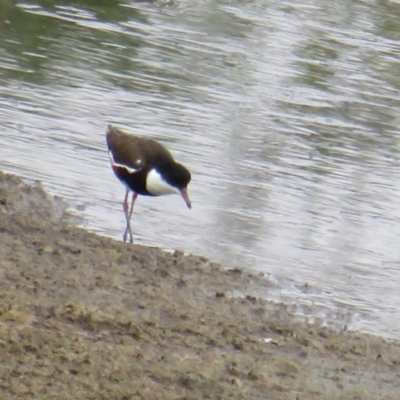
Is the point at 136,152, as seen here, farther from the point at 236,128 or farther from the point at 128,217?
the point at 236,128

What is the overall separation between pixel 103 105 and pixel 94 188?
8.55 feet

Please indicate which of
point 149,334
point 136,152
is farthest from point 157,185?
point 149,334

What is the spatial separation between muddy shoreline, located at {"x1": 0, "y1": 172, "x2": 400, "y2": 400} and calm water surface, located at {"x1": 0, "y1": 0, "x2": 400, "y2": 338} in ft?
2.15

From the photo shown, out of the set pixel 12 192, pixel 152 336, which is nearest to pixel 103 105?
pixel 12 192

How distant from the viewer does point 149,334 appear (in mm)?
6145

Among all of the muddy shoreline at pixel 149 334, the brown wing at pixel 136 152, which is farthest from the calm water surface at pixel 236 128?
the muddy shoreline at pixel 149 334

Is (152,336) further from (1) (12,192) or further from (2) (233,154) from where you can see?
(2) (233,154)

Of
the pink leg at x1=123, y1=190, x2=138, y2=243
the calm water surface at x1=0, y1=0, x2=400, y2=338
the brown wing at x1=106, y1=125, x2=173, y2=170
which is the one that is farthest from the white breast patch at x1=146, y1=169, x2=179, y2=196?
the calm water surface at x1=0, y1=0, x2=400, y2=338

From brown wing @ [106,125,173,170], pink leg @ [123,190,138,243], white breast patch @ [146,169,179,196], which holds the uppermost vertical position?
brown wing @ [106,125,173,170]

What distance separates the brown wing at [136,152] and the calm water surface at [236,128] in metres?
0.50

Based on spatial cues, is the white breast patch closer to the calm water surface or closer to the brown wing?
the brown wing

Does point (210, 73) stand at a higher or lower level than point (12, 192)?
lower

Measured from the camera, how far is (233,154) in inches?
439

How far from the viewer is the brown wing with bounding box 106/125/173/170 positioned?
8.60 meters
